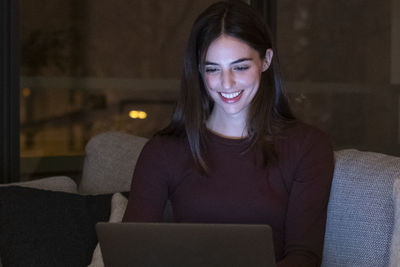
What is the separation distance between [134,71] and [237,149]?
1.30 meters

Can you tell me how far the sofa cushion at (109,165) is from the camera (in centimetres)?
248

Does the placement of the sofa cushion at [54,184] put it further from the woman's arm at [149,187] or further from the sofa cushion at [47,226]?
the woman's arm at [149,187]

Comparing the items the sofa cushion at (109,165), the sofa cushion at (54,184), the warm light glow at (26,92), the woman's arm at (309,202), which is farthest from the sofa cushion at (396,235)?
the warm light glow at (26,92)

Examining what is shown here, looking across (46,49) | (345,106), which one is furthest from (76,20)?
(345,106)

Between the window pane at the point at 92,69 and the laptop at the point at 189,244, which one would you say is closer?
the laptop at the point at 189,244

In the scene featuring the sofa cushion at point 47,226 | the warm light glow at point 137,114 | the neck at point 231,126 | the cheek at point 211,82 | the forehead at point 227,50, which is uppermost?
the forehead at point 227,50

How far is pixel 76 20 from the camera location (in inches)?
119

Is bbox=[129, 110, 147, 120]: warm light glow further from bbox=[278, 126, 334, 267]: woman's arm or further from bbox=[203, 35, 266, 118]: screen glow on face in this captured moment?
bbox=[278, 126, 334, 267]: woman's arm

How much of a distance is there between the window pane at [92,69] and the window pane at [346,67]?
65 centimetres

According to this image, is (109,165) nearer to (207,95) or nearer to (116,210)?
(116,210)

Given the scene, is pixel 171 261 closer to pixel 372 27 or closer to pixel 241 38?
pixel 241 38

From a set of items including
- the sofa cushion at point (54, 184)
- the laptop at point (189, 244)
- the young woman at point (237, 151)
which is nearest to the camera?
the laptop at point (189, 244)

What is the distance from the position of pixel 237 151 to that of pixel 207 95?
8.6 inches

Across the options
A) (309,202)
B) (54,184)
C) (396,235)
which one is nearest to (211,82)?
(309,202)
